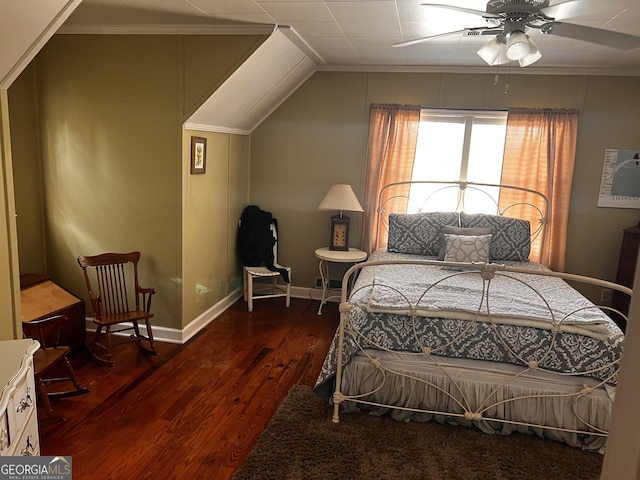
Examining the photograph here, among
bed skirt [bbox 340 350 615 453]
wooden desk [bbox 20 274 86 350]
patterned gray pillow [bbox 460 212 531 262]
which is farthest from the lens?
patterned gray pillow [bbox 460 212 531 262]

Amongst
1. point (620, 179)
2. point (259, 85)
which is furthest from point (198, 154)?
point (620, 179)

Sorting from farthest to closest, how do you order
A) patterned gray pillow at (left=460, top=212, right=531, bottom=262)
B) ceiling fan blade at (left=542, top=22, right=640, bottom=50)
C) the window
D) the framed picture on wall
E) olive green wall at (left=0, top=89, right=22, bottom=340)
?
the window → patterned gray pillow at (left=460, top=212, right=531, bottom=262) → the framed picture on wall → ceiling fan blade at (left=542, top=22, right=640, bottom=50) → olive green wall at (left=0, top=89, right=22, bottom=340)

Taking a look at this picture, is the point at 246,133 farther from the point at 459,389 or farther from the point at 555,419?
the point at 555,419

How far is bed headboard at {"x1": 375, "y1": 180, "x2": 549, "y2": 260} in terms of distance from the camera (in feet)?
14.7

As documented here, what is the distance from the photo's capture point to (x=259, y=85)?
4.01m

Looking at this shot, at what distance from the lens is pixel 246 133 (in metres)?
4.83

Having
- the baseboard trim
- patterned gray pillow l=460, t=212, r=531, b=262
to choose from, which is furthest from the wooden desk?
patterned gray pillow l=460, t=212, r=531, b=262

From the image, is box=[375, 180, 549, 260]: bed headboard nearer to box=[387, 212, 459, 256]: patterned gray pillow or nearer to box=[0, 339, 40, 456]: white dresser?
box=[387, 212, 459, 256]: patterned gray pillow

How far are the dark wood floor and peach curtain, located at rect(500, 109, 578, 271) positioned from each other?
2.20 metres

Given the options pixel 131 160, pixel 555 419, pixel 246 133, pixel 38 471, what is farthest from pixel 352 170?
pixel 38 471

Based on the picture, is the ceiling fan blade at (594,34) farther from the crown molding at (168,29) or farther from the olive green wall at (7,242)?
the olive green wall at (7,242)

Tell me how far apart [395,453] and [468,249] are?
200 centimetres

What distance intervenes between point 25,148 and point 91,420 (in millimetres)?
2253

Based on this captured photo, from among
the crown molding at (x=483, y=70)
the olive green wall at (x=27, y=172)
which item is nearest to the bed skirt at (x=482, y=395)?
the olive green wall at (x=27, y=172)
